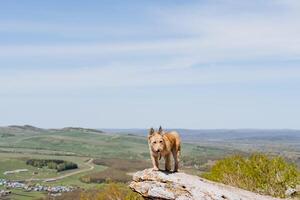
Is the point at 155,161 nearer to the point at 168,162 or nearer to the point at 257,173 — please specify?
the point at 168,162

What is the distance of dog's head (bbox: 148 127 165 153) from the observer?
2983cm

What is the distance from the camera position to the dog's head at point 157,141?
29828 millimetres

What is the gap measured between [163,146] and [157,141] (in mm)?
616

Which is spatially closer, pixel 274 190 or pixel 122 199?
pixel 274 190

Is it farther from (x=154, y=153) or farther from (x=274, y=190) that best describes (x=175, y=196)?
(x=274, y=190)

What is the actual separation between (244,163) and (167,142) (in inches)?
1273

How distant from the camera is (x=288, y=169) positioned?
5722 centimetres

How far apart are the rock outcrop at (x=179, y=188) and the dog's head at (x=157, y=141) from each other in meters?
2.24

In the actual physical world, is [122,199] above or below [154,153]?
below

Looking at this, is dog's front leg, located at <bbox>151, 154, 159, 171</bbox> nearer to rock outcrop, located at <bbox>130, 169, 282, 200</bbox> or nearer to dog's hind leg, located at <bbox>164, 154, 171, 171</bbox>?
rock outcrop, located at <bbox>130, 169, 282, 200</bbox>

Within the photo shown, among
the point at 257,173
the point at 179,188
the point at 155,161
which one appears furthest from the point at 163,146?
the point at 257,173

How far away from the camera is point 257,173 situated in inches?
2296

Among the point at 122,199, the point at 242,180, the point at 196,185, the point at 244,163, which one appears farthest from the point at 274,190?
the point at 196,185

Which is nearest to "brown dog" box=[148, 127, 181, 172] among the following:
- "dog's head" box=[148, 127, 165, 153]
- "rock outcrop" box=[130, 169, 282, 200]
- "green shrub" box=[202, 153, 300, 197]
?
"dog's head" box=[148, 127, 165, 153]
